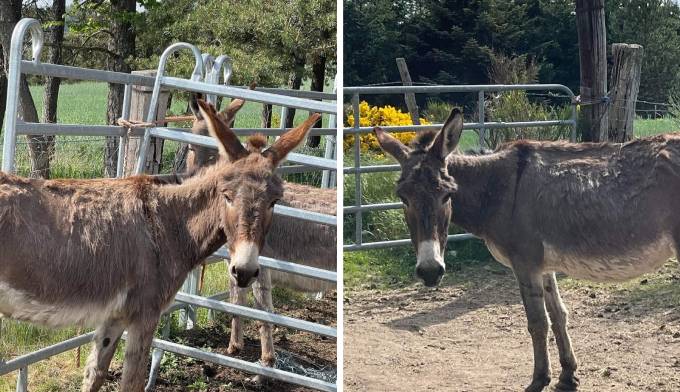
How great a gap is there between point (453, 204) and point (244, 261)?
2.71ft

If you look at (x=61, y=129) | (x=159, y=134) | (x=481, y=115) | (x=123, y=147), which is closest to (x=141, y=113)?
(x=123, y=147)

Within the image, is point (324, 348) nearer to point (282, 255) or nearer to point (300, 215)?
point (282, 255)

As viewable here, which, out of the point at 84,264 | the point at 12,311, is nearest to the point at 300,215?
the point at 84,264

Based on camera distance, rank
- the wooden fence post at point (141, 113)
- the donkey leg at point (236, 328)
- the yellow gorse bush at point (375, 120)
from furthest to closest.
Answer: the donkey leg at point (236, 328)
the yellow gorse bush at point (375, 120)
the wooden fence post at point (141, 113)

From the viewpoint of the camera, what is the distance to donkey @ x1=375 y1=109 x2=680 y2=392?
2.22 metres

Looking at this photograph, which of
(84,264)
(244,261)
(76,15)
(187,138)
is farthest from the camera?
(76,15)

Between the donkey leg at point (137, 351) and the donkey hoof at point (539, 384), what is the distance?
1.05 m

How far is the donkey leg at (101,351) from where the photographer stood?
6.74ft

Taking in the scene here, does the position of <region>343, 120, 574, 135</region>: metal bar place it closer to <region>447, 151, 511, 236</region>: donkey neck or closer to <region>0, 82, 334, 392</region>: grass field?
<region>447, 151, 511, 236</region>: donkey neck

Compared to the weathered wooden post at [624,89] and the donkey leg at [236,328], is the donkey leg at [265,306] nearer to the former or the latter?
the donkey leg at [236,328]

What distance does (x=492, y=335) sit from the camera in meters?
2.56

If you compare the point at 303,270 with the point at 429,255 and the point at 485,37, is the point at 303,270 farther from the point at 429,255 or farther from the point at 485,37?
the point at 485,37

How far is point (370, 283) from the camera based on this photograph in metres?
2.82

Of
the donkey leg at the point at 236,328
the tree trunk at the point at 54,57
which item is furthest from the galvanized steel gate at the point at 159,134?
the tree trunk at the point at 54,57
